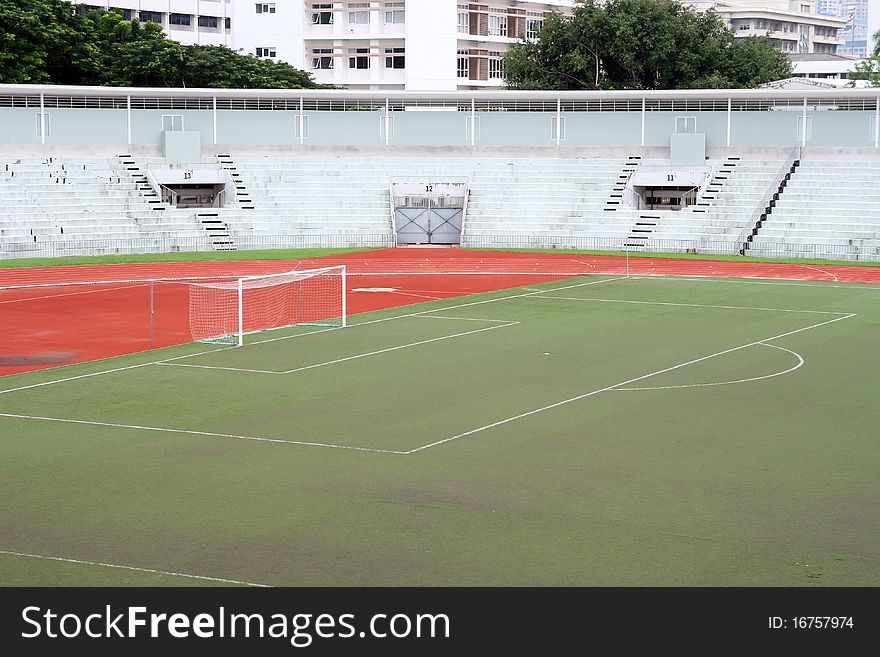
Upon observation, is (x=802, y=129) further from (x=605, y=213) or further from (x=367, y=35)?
(x=367, y=35)

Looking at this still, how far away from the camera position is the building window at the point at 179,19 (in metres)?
111

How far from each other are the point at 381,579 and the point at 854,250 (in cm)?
4193

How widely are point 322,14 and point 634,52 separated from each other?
38.3m

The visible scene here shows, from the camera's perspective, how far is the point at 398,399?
67.5ft

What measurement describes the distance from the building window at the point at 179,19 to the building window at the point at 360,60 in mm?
16912

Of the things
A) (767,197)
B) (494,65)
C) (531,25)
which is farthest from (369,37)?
(767,197)

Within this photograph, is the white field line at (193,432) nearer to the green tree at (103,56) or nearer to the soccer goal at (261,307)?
the soccer goal at (261,307)

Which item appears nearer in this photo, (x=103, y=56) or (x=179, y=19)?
(x=103, y=56)

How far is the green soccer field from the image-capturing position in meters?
11.9

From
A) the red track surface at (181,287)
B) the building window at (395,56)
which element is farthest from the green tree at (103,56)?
the red track surface at (181,287)

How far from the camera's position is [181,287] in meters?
38.7

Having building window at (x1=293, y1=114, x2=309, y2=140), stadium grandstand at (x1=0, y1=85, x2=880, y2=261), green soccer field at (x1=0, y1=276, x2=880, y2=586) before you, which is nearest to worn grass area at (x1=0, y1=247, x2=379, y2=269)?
stadium grandstand at (x1=0, y1=85, x2=880, y2=261)

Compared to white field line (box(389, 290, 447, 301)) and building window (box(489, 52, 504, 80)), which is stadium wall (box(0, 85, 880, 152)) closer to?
white field line (box(389, 290, 447, 301))

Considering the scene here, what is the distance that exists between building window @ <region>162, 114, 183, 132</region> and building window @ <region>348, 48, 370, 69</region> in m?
51.1
